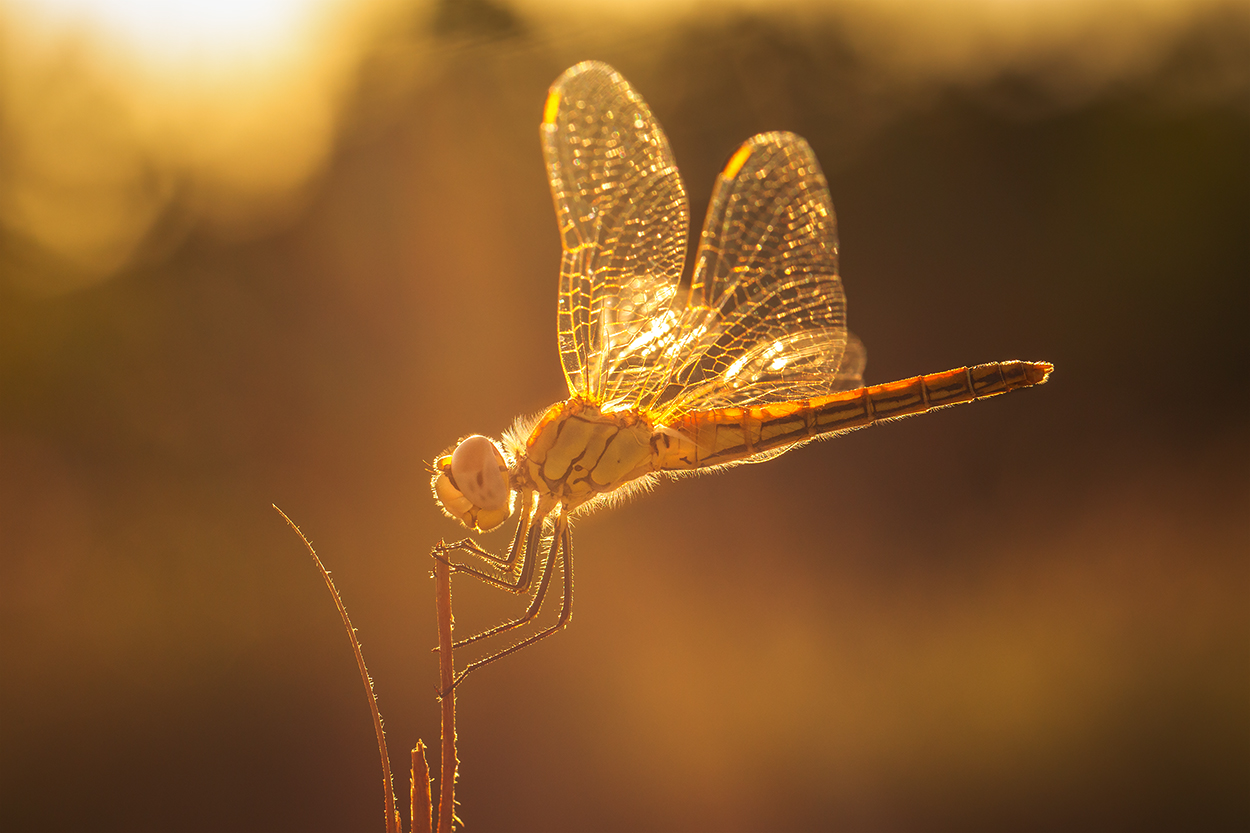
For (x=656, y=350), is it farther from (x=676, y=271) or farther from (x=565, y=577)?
(x=565, y=577)

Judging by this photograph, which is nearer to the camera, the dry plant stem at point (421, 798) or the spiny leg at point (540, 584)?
the dry plant stem at point (421, 798)

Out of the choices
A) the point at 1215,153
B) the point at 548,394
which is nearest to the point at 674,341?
the point at 548,394

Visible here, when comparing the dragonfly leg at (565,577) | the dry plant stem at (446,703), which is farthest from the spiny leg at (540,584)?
the dry plant stem at (446,703)

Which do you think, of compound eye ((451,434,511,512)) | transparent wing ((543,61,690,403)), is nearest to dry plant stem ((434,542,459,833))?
compound eye ((451,434,511,512))

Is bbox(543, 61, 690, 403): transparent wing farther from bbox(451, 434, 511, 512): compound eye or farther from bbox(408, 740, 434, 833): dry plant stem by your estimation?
bbox(408, 740, 434, 833): dry plant stem

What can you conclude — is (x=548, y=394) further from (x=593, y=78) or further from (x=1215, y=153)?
(x=1215, y=153)

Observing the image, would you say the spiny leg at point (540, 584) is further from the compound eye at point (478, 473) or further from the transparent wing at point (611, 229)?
the transparent wing at point (611, 229)

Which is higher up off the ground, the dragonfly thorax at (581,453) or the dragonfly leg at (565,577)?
the dragonfly thorax at (581,453)
